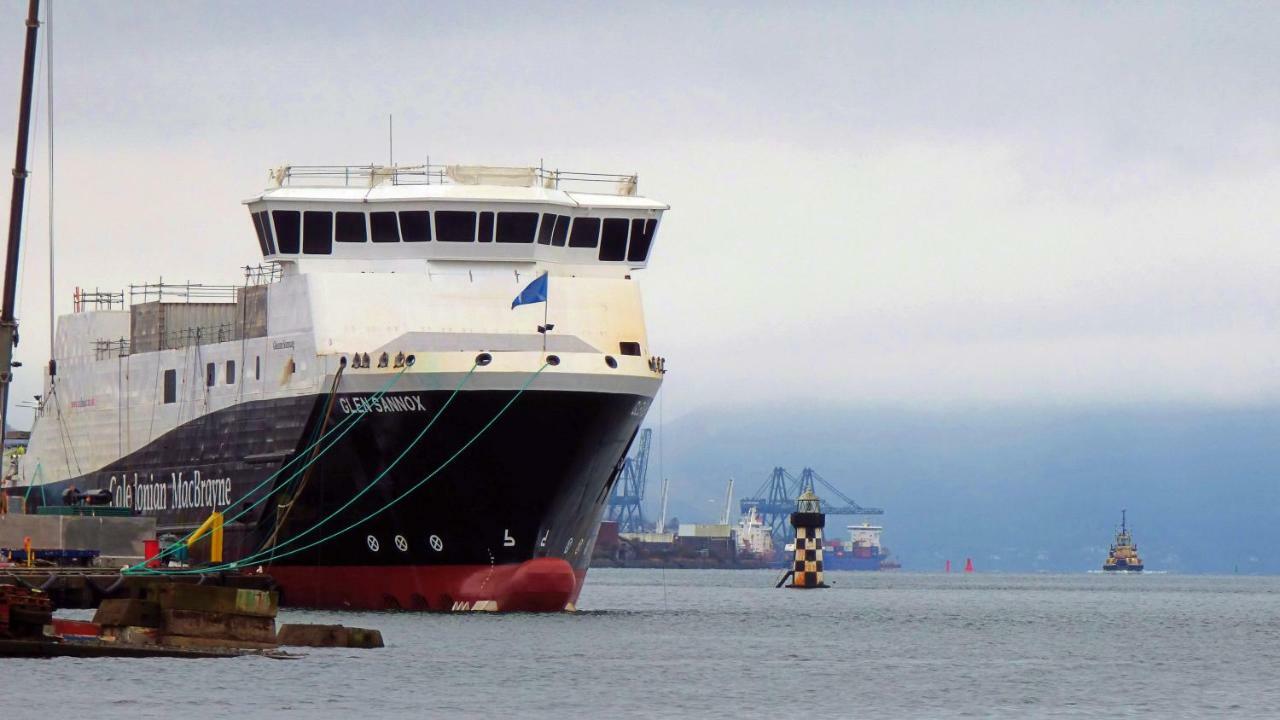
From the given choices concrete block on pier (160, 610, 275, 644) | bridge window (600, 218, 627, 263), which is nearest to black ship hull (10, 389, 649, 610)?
bridge window (600, 218, 627, 263)

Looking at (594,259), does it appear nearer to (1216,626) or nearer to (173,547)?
(173,547)

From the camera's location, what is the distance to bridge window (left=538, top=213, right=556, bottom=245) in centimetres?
5837

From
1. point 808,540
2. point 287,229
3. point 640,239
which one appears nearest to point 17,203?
point 287,229

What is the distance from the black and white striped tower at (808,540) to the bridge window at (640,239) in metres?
50.2

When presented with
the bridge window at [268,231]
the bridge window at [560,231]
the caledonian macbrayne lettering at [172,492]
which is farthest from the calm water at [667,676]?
the bridge window at [560,231]

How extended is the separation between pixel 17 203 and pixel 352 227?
913 cm

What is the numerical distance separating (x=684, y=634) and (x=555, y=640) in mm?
9775

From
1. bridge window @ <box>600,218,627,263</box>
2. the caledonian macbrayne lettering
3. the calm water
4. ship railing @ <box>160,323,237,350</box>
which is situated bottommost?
the calm water

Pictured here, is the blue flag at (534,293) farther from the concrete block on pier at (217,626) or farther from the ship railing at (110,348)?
the ship railing at (110,348)

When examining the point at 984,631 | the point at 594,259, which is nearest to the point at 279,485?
the point at 594,259

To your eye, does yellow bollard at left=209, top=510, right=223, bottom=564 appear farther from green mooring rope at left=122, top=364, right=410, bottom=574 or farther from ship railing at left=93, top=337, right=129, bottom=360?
ship railing at left=93, top=337, right=129, bottom=360

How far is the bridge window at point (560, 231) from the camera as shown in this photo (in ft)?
193

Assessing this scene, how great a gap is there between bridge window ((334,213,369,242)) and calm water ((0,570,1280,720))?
378 inches

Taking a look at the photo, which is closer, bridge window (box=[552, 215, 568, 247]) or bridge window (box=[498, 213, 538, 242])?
bridge window (box=[498, 213, 538, 242])
